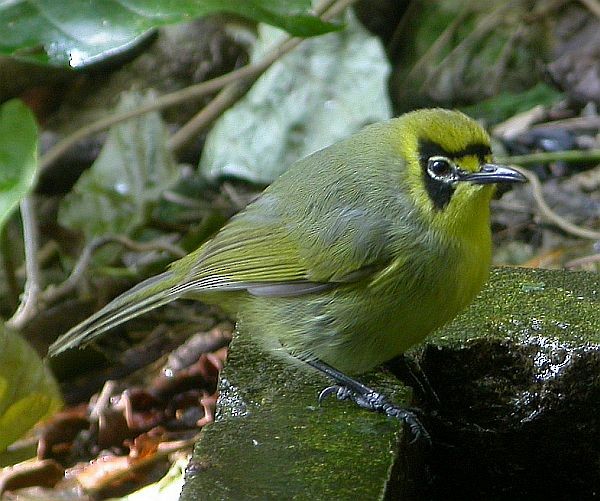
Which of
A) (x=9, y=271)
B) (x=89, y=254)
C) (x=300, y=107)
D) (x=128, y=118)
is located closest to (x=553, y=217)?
(x=300, y=107)

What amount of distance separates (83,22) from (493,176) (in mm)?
1327

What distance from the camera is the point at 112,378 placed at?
4.30 m

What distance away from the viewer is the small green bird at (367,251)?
2.93 m

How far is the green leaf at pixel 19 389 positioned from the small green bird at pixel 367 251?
0.55 m

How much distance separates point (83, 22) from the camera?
3.25m

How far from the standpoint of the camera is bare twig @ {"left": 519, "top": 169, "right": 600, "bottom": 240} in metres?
4.95

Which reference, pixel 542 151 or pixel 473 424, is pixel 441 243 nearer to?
pixel 473 424

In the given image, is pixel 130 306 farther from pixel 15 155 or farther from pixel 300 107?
pixel 300 107

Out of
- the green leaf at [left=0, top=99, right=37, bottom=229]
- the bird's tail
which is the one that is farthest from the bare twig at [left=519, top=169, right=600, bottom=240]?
the green leaf at [left=0, top=99, right=37, bottom=229]

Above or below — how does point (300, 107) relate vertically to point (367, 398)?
below

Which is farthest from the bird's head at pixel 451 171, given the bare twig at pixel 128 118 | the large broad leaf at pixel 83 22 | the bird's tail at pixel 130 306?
the bare twig at pixel 128 118

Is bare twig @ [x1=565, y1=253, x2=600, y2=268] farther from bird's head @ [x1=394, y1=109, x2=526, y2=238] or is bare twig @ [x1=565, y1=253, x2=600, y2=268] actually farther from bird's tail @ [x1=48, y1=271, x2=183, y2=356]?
bird's tail @ [x1=48, y1=271, x2=183, y2=356]

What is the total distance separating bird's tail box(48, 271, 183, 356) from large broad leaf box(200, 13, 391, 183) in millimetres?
2078

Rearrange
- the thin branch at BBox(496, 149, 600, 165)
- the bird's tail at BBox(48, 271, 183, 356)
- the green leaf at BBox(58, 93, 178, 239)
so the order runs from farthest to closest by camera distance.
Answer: the thin branch at BBox(496, 149, 600, 165)
the green leaf at BBox(58, 93, 178, 239)
the bird's tail at BBox(48, 271, 183, 356)
